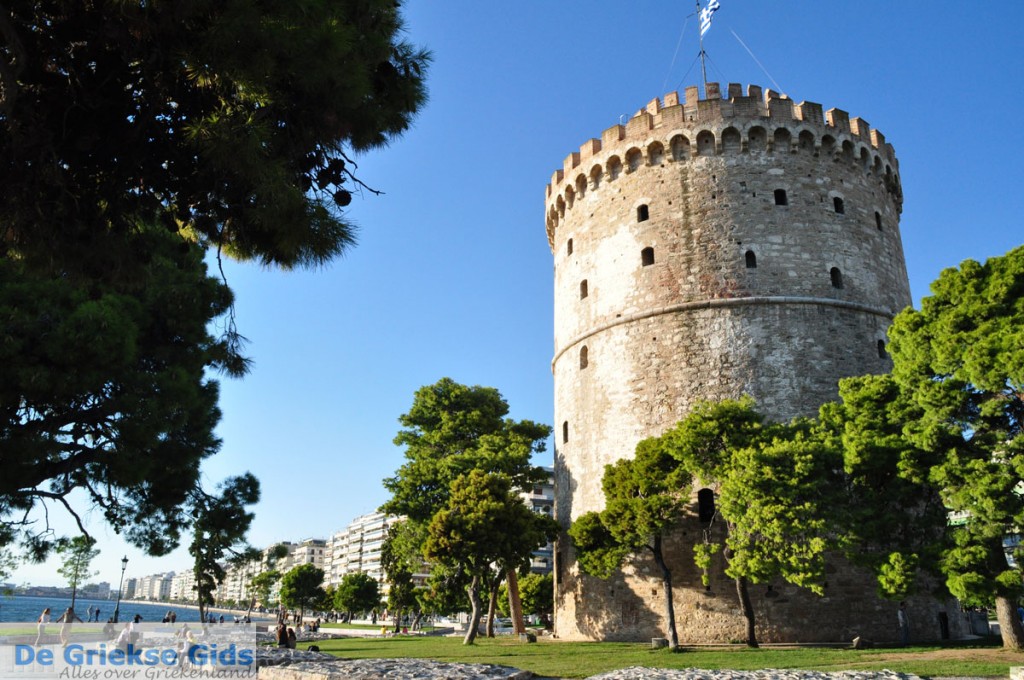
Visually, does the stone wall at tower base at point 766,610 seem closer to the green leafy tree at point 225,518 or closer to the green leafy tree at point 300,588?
the green leafy tree at point 225,518

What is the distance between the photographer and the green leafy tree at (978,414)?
11.5 meters

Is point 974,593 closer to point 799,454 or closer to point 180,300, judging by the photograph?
point 799,454

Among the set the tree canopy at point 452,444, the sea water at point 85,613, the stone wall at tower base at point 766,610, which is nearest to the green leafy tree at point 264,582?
the sea water at point 85,613

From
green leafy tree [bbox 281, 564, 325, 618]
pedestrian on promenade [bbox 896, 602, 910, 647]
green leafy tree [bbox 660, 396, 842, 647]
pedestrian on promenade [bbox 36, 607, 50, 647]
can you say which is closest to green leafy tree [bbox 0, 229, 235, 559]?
pedestrian on promenade [bbox 36, 607, 50, 647]

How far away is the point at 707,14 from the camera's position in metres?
22.0

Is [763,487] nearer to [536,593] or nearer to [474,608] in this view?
[474,608]

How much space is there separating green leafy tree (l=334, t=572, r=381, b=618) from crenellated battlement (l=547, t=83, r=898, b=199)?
40823 millimetres

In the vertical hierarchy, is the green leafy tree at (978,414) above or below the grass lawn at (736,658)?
above

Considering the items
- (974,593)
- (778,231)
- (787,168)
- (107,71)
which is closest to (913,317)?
(974,593)

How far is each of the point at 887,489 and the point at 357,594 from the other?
4470 centimetres

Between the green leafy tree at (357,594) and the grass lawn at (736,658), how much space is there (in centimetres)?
3744

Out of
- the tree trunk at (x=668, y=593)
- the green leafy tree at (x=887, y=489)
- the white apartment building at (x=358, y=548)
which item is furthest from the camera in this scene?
the white apartment building at (x=358, y=548)

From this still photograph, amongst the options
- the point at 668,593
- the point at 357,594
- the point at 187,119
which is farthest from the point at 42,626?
the point at 357,594

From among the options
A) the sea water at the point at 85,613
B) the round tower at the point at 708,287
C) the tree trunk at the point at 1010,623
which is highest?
the round tower at the point at 708,287
